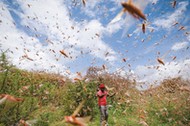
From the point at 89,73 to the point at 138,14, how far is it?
2121 cm

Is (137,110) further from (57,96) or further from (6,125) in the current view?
(6,125)

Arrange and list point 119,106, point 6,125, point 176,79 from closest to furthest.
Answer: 1. point 6,125
2. point 119,106
3. point 176,79

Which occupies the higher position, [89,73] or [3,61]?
[89,73]

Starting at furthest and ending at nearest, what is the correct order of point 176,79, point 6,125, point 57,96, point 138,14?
point 176,79 < point 57,96 < point 6,125 < point 138,14

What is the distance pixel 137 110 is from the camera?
1222 cm

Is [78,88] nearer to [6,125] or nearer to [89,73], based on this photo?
[6,125]

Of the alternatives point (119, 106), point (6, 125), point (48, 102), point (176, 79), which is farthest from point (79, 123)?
point (176, 79)

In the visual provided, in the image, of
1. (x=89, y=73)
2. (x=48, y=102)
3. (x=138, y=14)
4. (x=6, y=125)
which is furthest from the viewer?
(x=89, y=73)

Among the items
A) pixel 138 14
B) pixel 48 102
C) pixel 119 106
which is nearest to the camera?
pixel 138 14

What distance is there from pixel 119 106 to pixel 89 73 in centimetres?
1020

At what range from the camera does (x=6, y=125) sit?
4.63 meters

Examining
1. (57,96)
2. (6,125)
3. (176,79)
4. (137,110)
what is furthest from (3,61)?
(176,79)

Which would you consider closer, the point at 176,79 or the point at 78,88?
the point at 78,88

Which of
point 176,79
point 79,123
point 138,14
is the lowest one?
point 79,123
